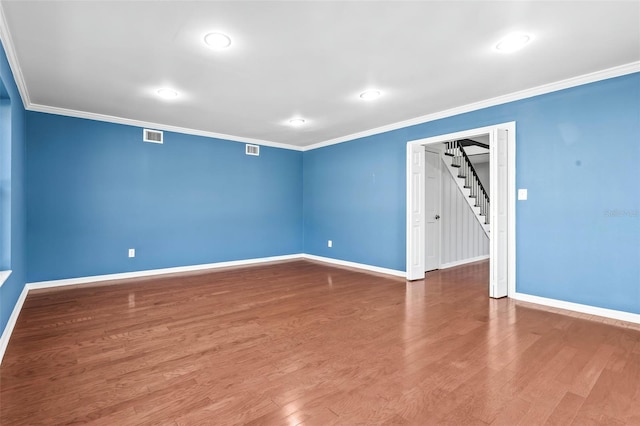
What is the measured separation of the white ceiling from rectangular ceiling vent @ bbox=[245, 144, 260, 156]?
203cm

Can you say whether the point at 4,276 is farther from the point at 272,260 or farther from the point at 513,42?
the point at 513,42

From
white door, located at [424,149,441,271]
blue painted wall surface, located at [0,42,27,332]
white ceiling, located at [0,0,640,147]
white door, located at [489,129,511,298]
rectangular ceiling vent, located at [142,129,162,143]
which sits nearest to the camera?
white ceiling, located at [0,0,640,147]

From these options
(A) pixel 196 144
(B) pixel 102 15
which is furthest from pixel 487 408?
(A) pixel 196 144

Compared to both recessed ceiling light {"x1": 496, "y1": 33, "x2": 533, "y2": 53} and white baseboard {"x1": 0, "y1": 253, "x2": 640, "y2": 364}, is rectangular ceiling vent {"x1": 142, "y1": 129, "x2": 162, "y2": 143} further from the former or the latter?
recessed ceiling light {"x1": 496, "y1": 33, "x2": 533, "y2": 53}

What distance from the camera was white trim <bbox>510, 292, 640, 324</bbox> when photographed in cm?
322

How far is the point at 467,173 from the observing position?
7117 millimetres

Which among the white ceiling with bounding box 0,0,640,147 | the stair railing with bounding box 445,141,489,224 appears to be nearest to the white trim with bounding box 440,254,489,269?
the stair railing with bounding box 445,141,489,224

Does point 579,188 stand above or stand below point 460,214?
above

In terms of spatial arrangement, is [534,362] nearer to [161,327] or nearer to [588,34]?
[588,34]

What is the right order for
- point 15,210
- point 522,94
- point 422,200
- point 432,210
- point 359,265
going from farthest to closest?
point 359,265 < point 432,210 < point 422,200 < point 522,94 < point 15,210

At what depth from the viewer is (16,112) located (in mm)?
3518

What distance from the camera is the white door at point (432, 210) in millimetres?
5766

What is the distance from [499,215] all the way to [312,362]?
120 inches

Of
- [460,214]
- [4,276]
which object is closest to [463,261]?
[460,214]
